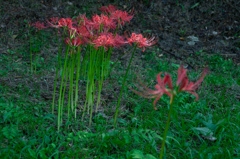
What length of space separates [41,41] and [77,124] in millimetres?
3077

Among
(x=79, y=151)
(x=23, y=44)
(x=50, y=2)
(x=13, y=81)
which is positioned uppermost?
(x=50, y=2)

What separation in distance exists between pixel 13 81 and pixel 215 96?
2974mm

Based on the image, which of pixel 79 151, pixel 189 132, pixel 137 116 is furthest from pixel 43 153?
pixel 189 132

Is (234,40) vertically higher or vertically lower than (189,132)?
higher

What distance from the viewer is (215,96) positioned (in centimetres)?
303

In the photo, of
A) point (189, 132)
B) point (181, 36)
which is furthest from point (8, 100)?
point (181, 36)

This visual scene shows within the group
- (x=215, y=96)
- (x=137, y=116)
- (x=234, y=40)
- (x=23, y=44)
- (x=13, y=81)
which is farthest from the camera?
(x=234, y=40)

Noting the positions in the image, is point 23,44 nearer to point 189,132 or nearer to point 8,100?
point 8,100

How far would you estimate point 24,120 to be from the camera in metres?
2.00

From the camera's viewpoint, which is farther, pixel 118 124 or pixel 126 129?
pixel 118 124

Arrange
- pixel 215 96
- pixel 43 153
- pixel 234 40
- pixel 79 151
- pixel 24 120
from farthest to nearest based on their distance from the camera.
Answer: pixel 234 40 → pixel 215 96 → pixel 24 120 → pixel 79 151 → pixel 43 153

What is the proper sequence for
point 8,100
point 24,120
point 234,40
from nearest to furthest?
point 24,120, point 8,100, point 234,40

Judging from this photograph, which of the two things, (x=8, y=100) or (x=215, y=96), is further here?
(x=215, y=96)

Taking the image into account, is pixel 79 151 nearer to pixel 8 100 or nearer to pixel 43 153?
pixel 43 153
